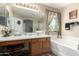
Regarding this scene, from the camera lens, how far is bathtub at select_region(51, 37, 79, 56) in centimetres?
174

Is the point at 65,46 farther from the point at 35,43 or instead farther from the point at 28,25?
the point at 28,25

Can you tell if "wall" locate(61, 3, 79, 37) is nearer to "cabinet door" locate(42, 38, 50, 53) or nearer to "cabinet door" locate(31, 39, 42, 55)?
"cabinet door" locate(42, 38, 50, 53)

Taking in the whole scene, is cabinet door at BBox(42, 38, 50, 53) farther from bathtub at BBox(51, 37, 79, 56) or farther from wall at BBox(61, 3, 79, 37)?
wall at BBox(61, 3, 79, 37)

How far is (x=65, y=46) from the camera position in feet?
6.05

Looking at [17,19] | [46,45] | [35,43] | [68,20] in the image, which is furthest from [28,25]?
[68,20]

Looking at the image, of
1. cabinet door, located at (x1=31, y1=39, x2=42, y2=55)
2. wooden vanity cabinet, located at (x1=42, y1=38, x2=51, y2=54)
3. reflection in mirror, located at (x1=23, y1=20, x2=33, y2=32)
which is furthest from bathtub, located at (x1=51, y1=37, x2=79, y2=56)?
reflection in mirror, located at (x1=23, y1=20, x2=33, y2=32)

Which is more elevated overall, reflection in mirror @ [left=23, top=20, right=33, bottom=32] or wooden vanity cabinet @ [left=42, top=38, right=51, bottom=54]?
reflection in mirror @ [left=23, top=20, right=33, bottom=32]

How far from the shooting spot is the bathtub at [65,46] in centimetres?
174

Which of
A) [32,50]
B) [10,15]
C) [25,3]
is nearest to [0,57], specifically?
[32,50]

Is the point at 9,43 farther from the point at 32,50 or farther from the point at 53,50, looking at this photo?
the point at 53,50

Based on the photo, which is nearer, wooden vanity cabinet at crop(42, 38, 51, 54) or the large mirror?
the large mirror

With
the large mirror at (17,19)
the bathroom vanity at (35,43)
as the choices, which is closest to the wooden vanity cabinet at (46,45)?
the bathroom vanity at (35,43)

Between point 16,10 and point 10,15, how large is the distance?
0.49 ft

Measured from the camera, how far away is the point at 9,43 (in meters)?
1.67
